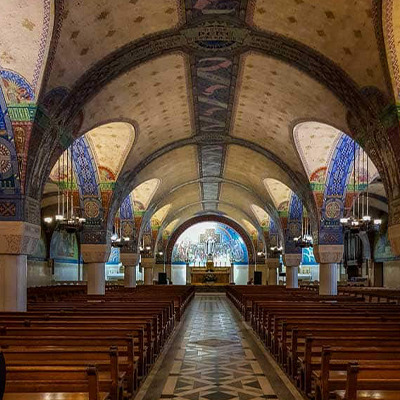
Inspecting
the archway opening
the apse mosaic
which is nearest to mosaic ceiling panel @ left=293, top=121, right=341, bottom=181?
the archway opening

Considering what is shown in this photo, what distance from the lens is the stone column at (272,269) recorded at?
37244 mm

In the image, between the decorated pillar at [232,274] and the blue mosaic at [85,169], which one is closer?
the blue mosaic at [85,169]

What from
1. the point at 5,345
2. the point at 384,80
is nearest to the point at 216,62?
the point at 384,80

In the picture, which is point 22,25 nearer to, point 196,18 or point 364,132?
point 196,18

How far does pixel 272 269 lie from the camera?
39.1m

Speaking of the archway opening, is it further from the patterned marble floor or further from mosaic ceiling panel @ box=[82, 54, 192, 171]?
the patterned marble floor

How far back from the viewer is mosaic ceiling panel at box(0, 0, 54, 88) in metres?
9.55

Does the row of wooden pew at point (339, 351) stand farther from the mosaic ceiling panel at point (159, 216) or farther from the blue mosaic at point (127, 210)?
the mosaic ceiling panel at point (159, 216)

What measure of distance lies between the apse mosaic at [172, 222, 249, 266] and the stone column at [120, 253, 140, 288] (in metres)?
17.8

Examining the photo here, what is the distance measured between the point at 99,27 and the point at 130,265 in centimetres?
1859

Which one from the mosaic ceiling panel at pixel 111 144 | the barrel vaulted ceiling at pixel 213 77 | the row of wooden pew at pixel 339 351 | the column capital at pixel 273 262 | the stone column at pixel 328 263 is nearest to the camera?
the row of wooden pew at pixel 339 351

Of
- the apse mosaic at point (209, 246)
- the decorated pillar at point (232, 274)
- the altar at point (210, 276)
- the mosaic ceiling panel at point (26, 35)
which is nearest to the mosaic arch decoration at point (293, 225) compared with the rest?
the mosaic ceiling panel at point (26, 35)

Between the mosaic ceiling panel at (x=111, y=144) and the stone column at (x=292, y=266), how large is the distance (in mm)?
12021

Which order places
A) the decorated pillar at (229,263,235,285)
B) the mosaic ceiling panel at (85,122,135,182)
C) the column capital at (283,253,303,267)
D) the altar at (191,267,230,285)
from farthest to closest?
the decorated pillar at (229,263,235,285), the altar at (191,267,230,285), the column capital at (283,253,303,267), the mosaic ceiling panel at (85,122,135,182)
